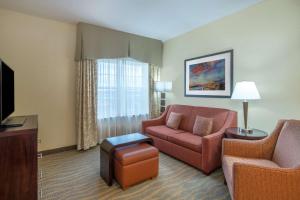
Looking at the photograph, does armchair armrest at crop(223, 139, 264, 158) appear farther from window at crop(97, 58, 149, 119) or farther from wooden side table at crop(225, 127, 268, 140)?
window at crop(97, 58, 149, 119)

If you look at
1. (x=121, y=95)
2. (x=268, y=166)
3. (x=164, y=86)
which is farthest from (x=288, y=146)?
(x=121, y=95)

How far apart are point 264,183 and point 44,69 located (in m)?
3.77

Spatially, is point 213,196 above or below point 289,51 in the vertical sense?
below

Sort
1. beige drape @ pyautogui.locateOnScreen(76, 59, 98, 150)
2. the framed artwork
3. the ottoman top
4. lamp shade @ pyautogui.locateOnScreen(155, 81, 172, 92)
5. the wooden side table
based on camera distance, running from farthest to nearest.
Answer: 1. lamp shade @ pyautogui.locateOnScreen(155, 81, 172, 92)
2. beige drape @ pyautogui.locateOnScreen(76, 59, 98, 150)
3. the framed artwork
4. the wooden side table
5. the ottoman top

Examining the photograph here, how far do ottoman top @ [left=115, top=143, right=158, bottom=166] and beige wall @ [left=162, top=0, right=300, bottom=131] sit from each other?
1.80 metres

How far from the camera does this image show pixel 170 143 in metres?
3.01

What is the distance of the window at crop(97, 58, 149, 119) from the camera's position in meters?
3.77

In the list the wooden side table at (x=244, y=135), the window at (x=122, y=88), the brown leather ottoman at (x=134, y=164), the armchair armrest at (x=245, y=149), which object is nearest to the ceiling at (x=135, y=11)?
the window at (x=122, y=88)

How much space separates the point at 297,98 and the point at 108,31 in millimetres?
3671

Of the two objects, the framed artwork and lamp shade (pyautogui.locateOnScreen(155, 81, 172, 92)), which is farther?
lamp shade (pyautogui.locateOnScreen(155, 81, 172, 92))

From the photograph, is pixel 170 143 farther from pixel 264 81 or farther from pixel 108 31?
pixel 108 31

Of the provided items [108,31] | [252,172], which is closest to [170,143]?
[252,172]

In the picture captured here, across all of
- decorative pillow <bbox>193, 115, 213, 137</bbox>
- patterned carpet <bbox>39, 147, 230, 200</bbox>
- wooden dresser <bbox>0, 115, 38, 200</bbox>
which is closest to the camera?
wooden dresser <bbox>0, 115, 38, 200</bbox>

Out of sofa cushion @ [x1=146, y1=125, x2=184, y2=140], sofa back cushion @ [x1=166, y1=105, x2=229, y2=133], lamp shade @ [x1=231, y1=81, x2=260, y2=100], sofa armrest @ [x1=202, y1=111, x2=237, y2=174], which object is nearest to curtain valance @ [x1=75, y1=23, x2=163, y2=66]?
sofa back cushion @ [x1=166, y1=105, x2=229, y2=133]
